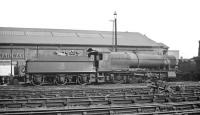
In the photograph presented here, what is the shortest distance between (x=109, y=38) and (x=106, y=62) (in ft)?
71.8

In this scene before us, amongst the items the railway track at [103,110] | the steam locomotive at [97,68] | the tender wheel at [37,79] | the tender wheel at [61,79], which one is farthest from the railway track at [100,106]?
the tender wheel at [61,79]

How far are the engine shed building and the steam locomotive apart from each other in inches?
365

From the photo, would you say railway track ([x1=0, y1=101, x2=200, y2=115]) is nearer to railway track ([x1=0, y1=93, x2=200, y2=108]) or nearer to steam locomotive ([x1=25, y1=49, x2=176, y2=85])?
railway track ([x1=0, y1=93, x2=200, y2=108])

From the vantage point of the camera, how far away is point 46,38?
3834 centimetres

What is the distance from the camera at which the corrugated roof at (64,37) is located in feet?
120

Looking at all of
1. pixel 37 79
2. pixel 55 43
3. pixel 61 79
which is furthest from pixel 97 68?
pixel 55 43

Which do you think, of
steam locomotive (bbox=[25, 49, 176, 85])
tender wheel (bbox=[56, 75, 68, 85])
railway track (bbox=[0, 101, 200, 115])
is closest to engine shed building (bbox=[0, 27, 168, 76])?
steam locomotive (bbox=[25, 49, 176, 85])

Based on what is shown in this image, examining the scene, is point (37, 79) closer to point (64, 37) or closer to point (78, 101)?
point (78, 101)

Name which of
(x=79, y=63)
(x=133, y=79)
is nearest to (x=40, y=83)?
(x=79, y=63)

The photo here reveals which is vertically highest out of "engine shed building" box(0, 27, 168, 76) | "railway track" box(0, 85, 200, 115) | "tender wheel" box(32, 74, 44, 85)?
"engine shed building" box(0, 27, 168, 76)

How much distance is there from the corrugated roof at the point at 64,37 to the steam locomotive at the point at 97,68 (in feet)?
53.5

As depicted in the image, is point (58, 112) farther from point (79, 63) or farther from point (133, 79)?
point (133, 79)

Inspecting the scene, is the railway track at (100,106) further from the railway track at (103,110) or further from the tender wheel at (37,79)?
the tender wheel at (37,79)

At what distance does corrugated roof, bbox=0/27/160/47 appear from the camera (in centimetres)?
3672
